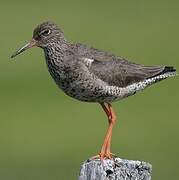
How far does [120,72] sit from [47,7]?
880 inches

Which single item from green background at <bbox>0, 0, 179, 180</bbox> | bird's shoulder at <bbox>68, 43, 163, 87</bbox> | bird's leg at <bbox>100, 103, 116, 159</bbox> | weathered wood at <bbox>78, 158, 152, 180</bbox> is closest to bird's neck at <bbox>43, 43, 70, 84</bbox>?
bird's shoulder at <bbox>68, 43, 163, 87</bbox>

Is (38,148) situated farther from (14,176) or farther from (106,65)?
(106,65)

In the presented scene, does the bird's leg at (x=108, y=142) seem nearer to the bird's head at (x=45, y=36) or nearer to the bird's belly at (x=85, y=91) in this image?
the bird's belly at (x=85, y=91)

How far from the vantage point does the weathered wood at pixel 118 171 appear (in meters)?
7.26

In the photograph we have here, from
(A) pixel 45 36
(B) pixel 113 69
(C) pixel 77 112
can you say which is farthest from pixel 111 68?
(C) pixel 77 112

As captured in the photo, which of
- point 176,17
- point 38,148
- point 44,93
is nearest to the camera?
point 38,148

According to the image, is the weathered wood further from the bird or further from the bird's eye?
the bird's eye

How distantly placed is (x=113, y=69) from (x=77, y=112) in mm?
9092

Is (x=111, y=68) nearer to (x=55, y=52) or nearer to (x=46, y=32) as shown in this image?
(x=55, y=52)

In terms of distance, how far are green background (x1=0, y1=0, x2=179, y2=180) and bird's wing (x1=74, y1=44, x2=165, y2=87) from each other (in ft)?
12.5

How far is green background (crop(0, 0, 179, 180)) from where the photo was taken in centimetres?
1534

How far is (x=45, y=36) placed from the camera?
9883 millimetres

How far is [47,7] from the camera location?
1267 inches

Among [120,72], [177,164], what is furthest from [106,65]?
[177,164]
